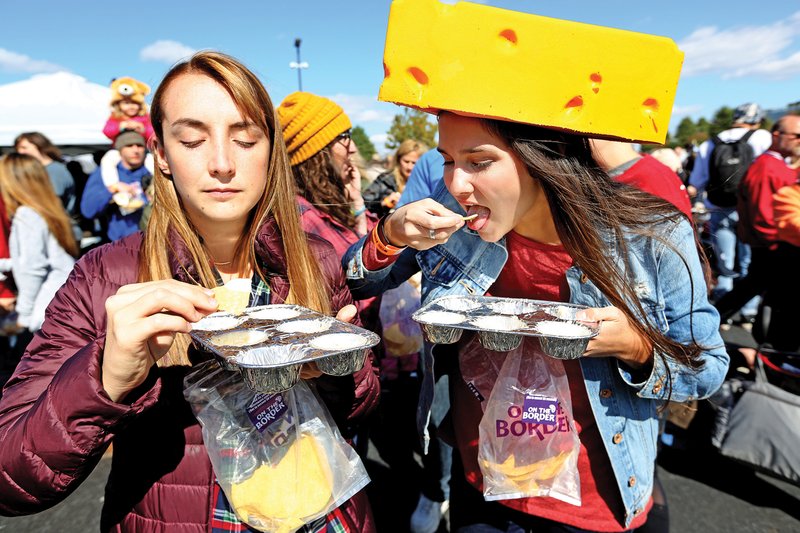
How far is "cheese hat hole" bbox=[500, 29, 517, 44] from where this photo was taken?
4.45ft

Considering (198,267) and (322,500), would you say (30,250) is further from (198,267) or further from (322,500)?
(322,500)

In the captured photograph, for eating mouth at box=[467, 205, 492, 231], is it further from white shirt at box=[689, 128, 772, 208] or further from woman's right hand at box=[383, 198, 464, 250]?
white shirt at box=[689, 128, 772, 208]

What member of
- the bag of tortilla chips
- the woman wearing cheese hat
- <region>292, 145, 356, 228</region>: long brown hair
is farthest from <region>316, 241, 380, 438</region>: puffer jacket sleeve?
<region>292, 145, 356, 228</region>: long brown hair

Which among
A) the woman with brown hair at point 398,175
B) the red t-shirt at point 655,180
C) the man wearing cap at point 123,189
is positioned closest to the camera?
the red t-shirt at point 655,180

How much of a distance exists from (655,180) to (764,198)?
335cm

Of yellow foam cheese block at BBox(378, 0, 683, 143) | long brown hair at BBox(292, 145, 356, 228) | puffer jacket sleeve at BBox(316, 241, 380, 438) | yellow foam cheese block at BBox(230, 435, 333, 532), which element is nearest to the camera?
yellow foam cheese block at BBox(230, 435, 333, 532)

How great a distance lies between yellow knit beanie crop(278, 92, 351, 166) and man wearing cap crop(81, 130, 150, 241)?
2.98m

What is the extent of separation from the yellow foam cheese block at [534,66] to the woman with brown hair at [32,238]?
450 centimetres

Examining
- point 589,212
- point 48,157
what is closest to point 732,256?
point 589,212

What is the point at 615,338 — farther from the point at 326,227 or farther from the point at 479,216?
the point at 326,227

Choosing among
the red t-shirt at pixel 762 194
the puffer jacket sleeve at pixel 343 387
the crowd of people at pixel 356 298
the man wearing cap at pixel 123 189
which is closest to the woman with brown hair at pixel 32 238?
the man wearing cap at pixel 123 189

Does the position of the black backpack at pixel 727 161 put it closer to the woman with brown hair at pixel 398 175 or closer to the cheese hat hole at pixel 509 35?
the woman with brown hair at pixel 398 175

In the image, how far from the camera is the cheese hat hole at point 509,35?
1.36 metres

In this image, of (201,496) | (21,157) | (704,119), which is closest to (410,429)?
(201,496)
